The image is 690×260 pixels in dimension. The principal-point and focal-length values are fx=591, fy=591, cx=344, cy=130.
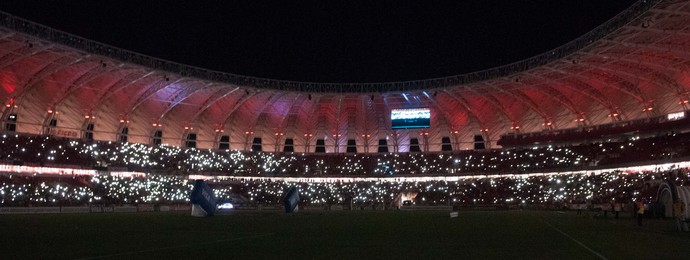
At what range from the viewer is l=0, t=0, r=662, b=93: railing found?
4622 centimetres

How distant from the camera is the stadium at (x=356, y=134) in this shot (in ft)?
174

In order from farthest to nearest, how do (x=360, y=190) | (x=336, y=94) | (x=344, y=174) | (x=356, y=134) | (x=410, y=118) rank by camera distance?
(x=356, y=134)
(x=344, y=174)
(x=360, y=190)
(x=410, y=118)
(x=336, y=94)

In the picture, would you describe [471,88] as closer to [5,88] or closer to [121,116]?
[121,116]

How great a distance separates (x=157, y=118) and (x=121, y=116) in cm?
503

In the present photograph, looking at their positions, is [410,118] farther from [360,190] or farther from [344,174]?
[344,174]

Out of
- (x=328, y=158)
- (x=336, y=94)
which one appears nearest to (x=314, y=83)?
(x=336, y=94)

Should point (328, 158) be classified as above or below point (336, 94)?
below

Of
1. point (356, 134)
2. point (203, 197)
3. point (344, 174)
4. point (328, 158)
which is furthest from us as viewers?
point (328, 158)

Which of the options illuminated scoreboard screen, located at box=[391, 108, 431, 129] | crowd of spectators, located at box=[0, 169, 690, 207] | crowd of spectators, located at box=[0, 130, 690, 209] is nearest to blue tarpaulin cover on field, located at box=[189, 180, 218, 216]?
crowd of spectators, located at box=[0, 130, 690, 209]

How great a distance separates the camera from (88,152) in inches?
2768

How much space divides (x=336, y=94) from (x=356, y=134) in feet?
52.4

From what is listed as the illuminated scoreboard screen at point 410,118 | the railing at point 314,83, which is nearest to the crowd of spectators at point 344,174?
the illuminated scoreboard screen at point 410,118

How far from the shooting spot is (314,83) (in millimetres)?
70375

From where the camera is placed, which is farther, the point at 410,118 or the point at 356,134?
the point at 356,134
